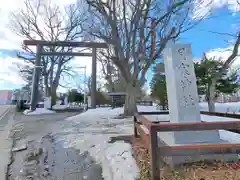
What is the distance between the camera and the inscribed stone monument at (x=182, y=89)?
4.89 m

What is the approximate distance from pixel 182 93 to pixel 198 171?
1908 millimetres

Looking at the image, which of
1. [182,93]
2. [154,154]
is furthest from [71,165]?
[182,93]

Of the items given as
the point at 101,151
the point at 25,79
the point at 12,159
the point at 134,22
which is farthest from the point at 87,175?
the point at 25,79

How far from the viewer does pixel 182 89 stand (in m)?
5.05

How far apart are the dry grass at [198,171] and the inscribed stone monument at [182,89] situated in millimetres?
901

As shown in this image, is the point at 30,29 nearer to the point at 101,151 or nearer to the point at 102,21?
the point at 102,21

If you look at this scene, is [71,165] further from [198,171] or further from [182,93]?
[182,93]

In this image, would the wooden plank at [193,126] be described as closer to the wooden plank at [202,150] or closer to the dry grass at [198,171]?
the wooden plank at [202,150]

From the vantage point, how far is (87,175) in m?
3.99

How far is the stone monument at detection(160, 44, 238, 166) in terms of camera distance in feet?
15.1

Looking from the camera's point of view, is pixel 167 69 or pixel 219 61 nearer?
pixel 167 69

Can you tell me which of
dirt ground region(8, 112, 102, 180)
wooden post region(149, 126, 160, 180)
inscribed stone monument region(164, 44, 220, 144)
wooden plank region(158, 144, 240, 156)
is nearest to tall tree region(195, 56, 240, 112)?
inscribed stone monument region(164, 44, 220, 144)

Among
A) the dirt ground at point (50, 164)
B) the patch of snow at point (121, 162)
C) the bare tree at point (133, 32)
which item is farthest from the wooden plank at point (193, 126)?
the bare tree at point (133, 32)

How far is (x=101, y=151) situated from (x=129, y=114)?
7.97 metres
